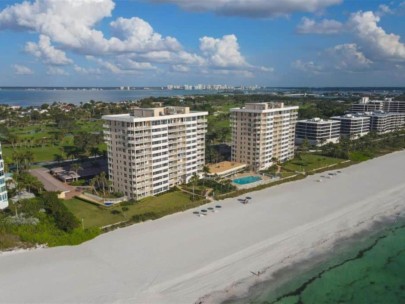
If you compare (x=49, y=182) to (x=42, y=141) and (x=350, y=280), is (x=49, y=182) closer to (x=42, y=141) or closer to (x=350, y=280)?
(x=42, y=141)

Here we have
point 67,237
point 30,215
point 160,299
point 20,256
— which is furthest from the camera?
point 30,215

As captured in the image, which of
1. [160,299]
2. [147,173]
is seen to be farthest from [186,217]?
[160,299]

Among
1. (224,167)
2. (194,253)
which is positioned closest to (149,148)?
(224,167)

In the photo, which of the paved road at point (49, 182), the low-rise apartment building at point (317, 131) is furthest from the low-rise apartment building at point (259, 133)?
the paved road at point (49, 182)

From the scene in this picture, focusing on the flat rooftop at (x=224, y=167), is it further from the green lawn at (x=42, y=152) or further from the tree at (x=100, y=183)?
the green lawn at (x=42, y=152)

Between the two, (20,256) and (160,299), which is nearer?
(160,299)

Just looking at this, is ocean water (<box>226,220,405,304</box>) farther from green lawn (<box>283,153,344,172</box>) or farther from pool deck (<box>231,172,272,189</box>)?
green lawn (<box>283,153,344,172</box>)

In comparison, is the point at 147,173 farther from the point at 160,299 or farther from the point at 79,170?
the point at 160,299
